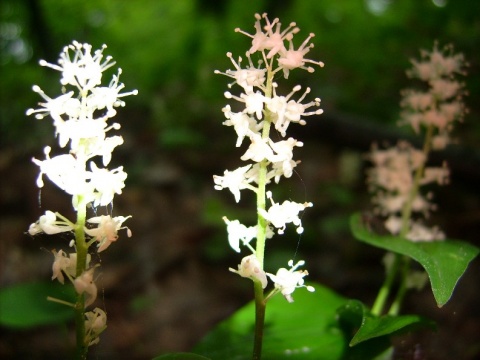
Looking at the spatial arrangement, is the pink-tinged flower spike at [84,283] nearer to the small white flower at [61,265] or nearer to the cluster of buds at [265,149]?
the small white flower at [61,265]

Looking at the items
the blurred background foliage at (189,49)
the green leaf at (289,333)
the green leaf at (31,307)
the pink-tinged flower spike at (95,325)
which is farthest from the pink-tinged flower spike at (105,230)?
the blurred background foliage at (189,49)

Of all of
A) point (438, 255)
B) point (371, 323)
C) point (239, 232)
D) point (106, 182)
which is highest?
point (106, 182)

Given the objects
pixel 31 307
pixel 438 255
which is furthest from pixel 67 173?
pixel 31 307

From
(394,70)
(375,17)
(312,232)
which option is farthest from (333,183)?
(375,17)

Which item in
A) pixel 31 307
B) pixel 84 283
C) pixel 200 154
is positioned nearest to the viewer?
pixel 84 283

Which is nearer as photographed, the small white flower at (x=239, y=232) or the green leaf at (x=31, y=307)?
the small white flower at (x=239, y=232)

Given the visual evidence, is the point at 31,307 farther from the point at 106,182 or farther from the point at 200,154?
the point at 200,154
